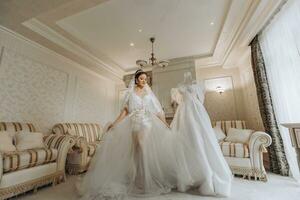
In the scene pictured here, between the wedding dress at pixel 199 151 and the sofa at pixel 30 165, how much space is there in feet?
6.39

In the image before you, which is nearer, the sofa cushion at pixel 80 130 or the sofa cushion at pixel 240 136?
the sofa cushion at pixel 240 136

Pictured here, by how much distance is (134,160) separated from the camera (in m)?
1.99

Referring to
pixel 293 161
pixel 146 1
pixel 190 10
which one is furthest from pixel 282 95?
pixel 146 1

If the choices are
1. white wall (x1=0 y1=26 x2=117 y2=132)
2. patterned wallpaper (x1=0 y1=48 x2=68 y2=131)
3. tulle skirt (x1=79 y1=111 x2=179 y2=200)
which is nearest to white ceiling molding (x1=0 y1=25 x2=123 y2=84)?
white wall (x1=0 y1=26 x2=117 y2=132)

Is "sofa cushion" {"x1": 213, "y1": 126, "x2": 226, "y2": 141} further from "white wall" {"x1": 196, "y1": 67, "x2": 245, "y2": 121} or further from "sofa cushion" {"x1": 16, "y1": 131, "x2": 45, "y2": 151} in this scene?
"sofa cushion" {"x1": 16, "y1": 131, "x2": 45, "y2": 151}

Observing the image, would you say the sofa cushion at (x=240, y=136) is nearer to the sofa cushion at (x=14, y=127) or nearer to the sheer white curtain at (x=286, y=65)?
the sheer white curtain at (x=286, y=65)

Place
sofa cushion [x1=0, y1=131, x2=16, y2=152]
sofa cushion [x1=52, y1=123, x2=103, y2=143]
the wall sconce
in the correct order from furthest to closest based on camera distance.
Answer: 1. the wall sconce
2. sofa cushion [x1=52, y1=123, x2=103, y2=143]
3. sofa cushion [x1=0, y1=131, x2=16, y2=152]

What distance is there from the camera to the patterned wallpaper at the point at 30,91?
2898 millimetres

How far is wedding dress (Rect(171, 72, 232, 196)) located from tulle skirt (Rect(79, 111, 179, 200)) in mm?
162

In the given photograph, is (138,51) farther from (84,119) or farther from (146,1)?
(84,119)

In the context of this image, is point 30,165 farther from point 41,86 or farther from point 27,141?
point 41,86

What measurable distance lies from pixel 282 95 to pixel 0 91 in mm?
5049

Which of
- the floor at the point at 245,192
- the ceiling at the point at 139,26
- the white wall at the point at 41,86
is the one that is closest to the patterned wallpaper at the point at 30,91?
the white wall at the point at 41,86

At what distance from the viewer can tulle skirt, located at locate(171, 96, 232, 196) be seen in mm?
1777
